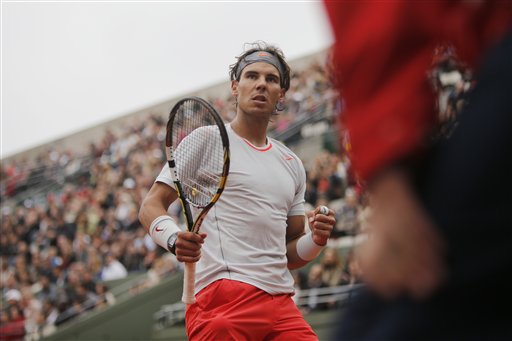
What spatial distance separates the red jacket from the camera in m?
1.62

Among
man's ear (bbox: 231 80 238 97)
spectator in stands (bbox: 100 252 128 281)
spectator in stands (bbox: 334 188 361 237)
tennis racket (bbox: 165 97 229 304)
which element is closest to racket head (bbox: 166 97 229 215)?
tennis racket (bbox: 165 97 229 304)

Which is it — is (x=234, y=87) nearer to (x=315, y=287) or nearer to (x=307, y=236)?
(x=307, y=236)

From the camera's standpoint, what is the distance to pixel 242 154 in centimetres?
455

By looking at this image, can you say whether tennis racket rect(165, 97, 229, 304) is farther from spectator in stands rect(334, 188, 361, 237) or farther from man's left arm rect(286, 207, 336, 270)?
spectator in stands rect(334, 188, 361, 237)

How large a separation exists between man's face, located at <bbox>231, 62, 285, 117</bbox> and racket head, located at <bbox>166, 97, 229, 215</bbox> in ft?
1.42

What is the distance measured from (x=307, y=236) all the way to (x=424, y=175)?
113 inches

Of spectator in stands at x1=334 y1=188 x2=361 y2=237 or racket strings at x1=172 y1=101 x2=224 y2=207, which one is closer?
racket strings at x1=172 y1=101 x2=224 y2=207

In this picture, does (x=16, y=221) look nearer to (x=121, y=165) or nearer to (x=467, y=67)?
(x=121, y=165)

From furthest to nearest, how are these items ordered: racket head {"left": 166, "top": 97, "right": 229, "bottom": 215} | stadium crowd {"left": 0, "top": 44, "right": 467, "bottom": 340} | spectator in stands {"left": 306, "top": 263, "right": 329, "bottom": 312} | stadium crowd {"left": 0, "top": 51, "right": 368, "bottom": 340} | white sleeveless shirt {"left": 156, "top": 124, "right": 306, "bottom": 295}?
1. stadium crowd {"left": 0, "top": 51, "right": 368, "bottom": 340}
2. stadium crowd {"left": 0, "top": 44, "right": 467, "bottom": 340}
3. spectator in stands {"left": 306, "top": 263, "right": 329, "bottom": 312}
4. white sleeveless shirt {"left": 156, "top": 124, "right": 306, "bottom": 295}
5. racket head {"left": 166, "top": 97, "right": 229, "bottom": 215}

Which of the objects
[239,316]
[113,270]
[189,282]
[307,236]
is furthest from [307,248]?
[113,270]

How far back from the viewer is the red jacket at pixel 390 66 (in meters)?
1.62

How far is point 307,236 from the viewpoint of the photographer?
14.9ft

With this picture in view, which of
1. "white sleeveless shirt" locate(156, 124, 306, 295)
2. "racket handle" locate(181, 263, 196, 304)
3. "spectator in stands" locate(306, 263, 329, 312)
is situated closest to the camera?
"racket handle" locate(181, 263, 196, 304)

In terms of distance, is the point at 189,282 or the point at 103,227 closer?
the point at 189,282
